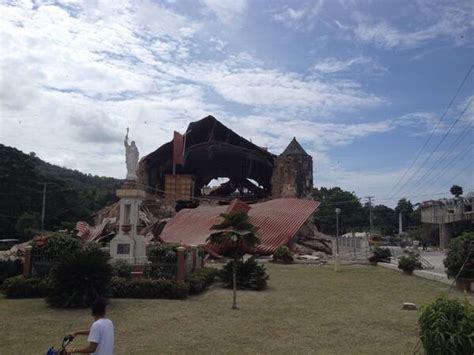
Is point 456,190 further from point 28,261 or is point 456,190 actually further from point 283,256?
point 28,261

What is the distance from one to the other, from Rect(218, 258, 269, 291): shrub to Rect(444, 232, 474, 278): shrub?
709 cm

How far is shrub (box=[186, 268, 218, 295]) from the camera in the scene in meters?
16.1

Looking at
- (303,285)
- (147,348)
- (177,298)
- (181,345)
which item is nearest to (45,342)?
(147,348)

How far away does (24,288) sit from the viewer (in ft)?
48.6

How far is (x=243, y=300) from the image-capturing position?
1510 centimetres

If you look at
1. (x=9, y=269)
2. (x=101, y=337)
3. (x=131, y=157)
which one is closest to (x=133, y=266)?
(x=9, y=269)

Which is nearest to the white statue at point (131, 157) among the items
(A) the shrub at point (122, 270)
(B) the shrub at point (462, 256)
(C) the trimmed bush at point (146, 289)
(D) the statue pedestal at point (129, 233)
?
(D) the statue pedestal at point (129, 233)

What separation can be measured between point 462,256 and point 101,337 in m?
14.5

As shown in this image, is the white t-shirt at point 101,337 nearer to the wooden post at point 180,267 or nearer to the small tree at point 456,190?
the wooden post at point 180,267

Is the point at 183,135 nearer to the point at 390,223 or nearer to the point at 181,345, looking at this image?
the point at 181,345

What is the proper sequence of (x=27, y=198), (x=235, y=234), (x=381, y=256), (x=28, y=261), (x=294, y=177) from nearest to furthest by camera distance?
(x=235, y=234)
(x=28, y=261)
(x=381, y=256)
(x=294, y=177)
(x=27, y=198)

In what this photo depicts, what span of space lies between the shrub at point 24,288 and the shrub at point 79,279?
1.46 metres

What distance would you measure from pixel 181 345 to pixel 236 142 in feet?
165

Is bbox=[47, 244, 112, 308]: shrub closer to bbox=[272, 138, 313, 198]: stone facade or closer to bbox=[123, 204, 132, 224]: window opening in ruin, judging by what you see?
bbox=[123, 204, 132, 224]: window opening in ruin
